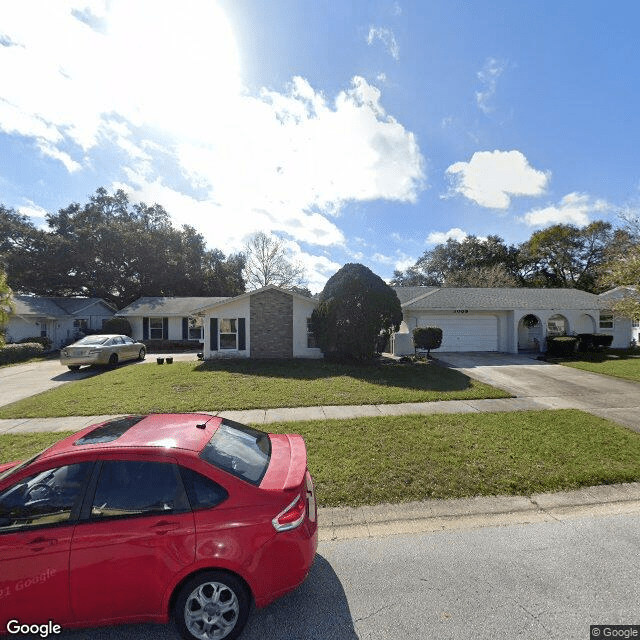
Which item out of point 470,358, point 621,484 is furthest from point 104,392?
point 470,358

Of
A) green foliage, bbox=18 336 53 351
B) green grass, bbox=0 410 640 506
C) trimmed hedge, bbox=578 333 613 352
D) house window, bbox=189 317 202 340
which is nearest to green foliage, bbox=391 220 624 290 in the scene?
trimmed hedge, bbox=578 333 613 352

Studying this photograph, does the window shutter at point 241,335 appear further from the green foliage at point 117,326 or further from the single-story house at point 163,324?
the green foliage at point 117,326

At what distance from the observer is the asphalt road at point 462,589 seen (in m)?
2.60

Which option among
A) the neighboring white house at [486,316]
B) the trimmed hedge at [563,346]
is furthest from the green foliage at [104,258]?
the trimmed hedge at [563,346]

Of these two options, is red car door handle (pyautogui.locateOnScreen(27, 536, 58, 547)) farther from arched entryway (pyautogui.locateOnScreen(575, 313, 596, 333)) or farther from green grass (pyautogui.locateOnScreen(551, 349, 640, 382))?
arched entryway (pyautogui.locateOnScreen(575, 313, 596, 333))

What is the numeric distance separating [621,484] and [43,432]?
10.4 metres

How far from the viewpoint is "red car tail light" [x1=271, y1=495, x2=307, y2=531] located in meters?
2.61

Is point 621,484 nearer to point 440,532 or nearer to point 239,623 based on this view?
point 440,532

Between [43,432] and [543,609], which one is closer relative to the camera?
[543,609]

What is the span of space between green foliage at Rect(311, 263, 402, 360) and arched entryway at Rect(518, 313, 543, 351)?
11.6m

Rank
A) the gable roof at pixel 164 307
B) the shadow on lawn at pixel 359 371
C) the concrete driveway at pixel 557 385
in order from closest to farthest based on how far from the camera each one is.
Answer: the concrete driveway at pixel 557 385, the shadow on lawn at pixel 359 371, the gable roof at pixel 164 307

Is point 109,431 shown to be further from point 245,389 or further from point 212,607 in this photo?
point 245,389

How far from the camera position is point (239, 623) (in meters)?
2.53

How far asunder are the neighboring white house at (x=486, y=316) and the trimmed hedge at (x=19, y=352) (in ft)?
69.8
